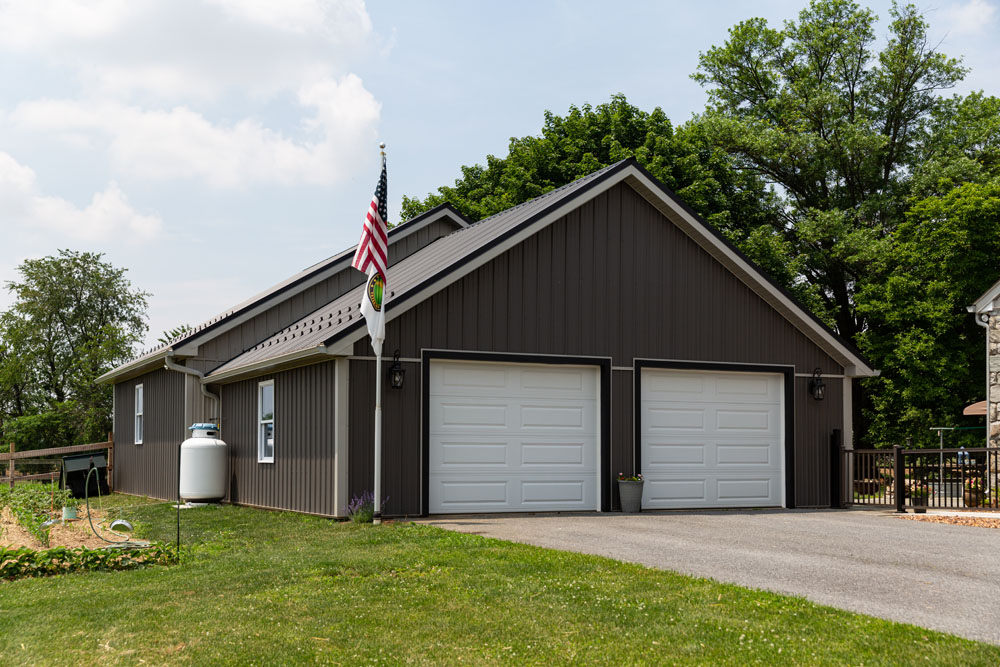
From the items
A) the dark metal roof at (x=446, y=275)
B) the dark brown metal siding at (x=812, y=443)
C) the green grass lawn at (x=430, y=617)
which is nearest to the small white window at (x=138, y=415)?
the dark metal roof at (x=446, y=275)

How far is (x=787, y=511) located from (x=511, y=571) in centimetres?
888

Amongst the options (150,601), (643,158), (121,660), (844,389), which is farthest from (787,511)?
(643,158)

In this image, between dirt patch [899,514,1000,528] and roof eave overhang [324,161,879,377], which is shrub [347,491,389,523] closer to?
roof eave overhang [324,161,879,377]

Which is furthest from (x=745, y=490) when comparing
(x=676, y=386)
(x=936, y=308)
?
(x=936, y=308)

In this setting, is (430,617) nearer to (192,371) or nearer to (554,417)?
(554,417)

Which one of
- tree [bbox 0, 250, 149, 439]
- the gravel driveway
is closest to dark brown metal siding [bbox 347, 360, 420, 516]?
the gravel driveway

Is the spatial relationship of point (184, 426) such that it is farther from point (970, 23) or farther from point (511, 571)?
point (970, 23)

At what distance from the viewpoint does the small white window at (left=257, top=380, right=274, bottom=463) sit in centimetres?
1594

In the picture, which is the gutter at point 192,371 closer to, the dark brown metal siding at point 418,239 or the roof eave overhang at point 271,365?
the roof eave overhang at point 271,365

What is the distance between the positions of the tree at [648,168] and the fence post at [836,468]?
47.3ft

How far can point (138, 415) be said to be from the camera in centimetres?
2189

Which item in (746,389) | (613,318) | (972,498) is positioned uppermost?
(613,318)

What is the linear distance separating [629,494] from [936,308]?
1946cm

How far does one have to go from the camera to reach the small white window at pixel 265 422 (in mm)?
15938
